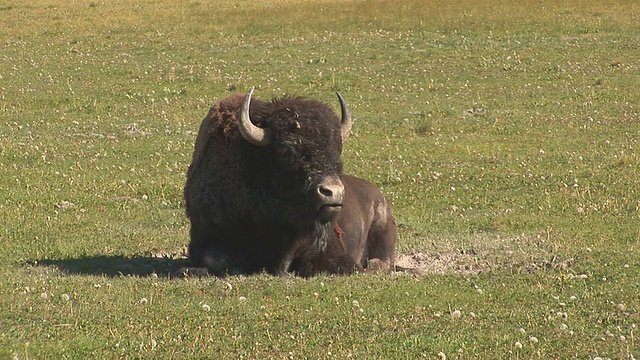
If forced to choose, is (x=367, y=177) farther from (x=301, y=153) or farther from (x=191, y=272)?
(x=191, y=272)

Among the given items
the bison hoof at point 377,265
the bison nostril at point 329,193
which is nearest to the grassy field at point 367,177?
the bison hoof at point 377,265

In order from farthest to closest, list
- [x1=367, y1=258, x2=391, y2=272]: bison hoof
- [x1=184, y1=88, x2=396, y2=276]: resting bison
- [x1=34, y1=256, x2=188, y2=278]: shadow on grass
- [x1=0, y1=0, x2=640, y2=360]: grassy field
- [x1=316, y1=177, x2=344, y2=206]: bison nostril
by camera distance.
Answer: [x1=367, y1=258, x2=391, y2=272]: bison hoof → [x1=34, y1=256, x2=188, y2=278]: shadow on grass → [x1=184, y1=88, x2=396, y2=276]: resting bison → [x1=316, y1=177, x2=344, y2=206]: bison nostril → [x1=0, y1=0, x2=640, y2=360]: grassy field

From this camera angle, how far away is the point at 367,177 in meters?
19.5

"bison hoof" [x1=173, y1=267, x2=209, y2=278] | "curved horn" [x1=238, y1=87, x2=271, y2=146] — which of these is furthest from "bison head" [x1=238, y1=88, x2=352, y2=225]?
"bison hoof" [x1=173, y1=267, x2=209, y2=278]

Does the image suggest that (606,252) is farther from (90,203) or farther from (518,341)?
(90,203)

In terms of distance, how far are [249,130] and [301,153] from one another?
23.4 inches

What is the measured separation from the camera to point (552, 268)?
12.6 m

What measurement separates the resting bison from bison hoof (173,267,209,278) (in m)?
0.15

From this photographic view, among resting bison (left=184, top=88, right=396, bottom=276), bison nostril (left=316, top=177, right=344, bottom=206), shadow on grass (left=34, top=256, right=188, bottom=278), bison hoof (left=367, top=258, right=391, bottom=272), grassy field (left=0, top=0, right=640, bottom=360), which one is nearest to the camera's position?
grassy field (left=0, top=0, right=640, bottom=360)

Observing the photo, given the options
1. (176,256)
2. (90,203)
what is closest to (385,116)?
(90,203)

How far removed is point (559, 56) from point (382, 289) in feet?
83.0

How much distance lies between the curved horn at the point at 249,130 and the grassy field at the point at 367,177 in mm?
1432

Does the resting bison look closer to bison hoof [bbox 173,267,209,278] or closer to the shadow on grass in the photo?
bison hoof [bbox 173,267,209,278]

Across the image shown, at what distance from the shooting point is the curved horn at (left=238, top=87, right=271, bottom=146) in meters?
12.2
